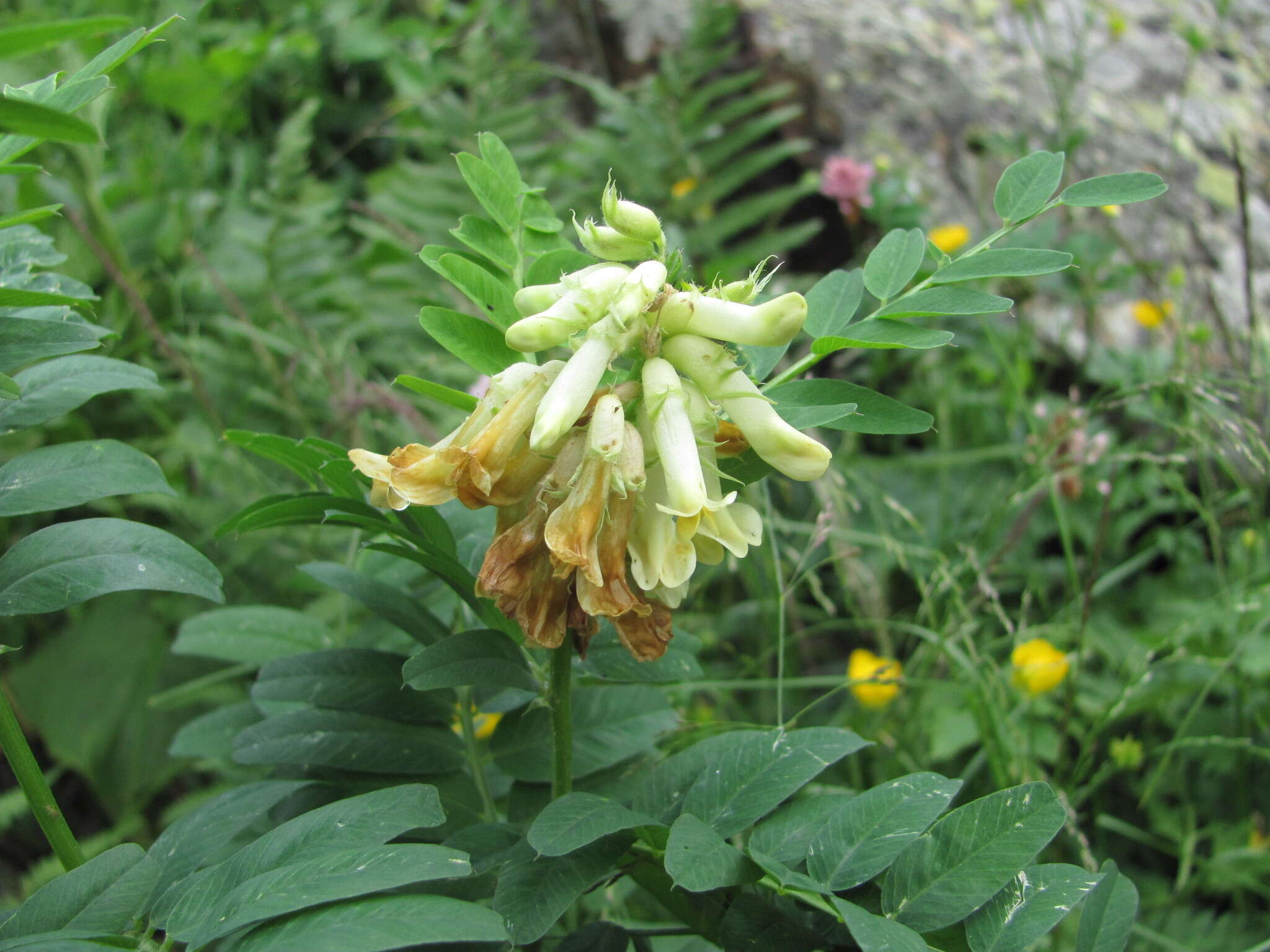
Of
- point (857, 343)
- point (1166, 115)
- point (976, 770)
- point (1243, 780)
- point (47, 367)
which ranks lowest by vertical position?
point (1243, 780)

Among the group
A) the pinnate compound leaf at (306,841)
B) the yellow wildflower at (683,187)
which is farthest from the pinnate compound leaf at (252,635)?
the yellow wildflower at (683,187)

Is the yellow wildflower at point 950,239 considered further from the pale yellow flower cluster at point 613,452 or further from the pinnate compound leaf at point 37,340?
the pinnate compound leaf at point 37,340

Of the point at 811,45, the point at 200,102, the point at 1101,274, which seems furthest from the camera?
the point at 811,45

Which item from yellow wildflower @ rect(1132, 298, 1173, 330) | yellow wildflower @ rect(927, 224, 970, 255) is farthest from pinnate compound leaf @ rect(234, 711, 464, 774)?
yellow wildflower @ rect(1132, 298, 1173, 330)

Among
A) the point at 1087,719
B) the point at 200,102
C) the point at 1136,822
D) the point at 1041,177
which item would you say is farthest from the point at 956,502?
the point at 200,102

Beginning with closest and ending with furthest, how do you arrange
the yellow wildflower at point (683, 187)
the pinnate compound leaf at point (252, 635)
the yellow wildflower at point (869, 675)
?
the pinnate compound leaf at point (252, 635) < the yellow wildflower at point (869, 675) < the yellow wildflower at point (683, 187)

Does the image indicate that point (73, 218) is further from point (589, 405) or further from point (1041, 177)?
point (1041, 177)
